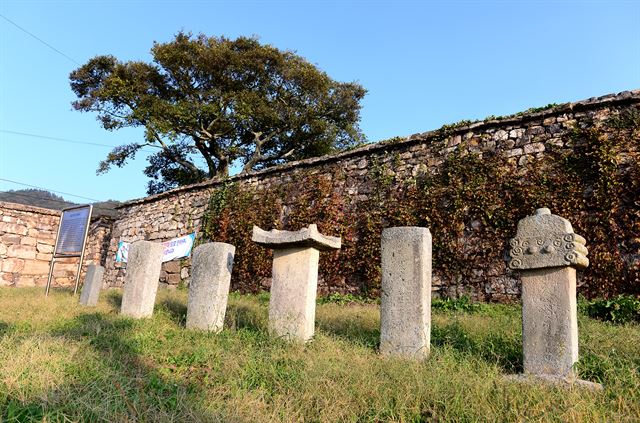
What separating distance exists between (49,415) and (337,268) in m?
6.12

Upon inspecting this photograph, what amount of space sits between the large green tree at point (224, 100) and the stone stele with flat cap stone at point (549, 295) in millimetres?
15774

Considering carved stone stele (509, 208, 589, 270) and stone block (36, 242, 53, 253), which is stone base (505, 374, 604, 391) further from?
stone block (36, 242, 53, 253)

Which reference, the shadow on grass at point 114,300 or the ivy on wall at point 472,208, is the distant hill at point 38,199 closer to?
the shadow on grass at point 114,300

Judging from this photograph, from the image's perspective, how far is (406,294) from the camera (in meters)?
4.28

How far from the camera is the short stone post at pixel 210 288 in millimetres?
5380

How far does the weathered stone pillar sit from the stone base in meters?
0.01

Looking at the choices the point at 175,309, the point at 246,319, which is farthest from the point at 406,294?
the point at 175,309

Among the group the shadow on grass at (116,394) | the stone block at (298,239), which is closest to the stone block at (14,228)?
the shadow on grass at (116,394)

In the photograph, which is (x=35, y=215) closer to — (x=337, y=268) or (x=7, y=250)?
(x=7, y=250)

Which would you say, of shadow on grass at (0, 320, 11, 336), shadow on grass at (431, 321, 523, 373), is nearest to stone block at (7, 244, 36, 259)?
shadow on grass at (0, 320, 11, 336)

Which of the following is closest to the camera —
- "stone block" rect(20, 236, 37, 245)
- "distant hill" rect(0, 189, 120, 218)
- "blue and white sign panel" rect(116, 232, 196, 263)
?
"blue and white sign panel" rect(116, 232, 196, 263)

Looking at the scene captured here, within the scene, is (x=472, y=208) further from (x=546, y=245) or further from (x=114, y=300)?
(x=114, y=300)

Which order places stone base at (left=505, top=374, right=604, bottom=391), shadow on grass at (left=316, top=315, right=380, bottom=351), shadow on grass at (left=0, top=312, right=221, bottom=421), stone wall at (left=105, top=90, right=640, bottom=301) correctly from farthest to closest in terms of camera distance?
stone wall at (left=105, top=90, right=640, bottom=301) < shadow on grass at (left=316, top=315, right=380, bottom=351) < stone base at (left=505, top=374, right=604, bottom=391) < shadow on grass at (left=0, top=312, right=221, bottom=421)

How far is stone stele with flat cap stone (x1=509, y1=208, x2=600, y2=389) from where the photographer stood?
138 inches
